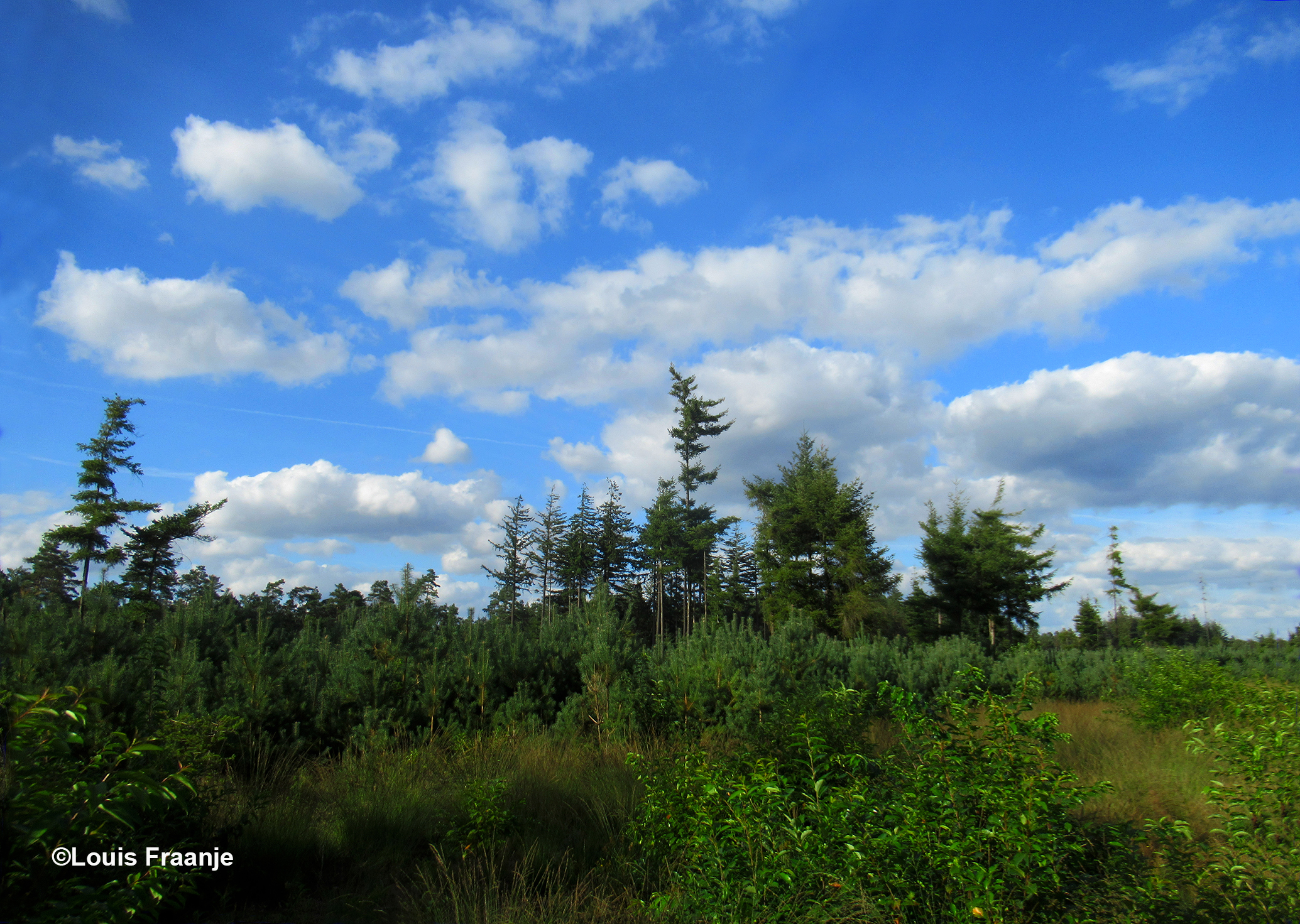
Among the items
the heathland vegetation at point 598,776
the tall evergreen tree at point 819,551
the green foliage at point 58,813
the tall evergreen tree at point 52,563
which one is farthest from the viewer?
the tall evergreen tree at point 819,551

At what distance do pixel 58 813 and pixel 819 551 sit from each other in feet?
108

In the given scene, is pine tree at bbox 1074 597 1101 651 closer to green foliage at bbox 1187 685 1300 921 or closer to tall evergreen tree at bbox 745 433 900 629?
tall evergreen tree at bbox 745 433 900 629

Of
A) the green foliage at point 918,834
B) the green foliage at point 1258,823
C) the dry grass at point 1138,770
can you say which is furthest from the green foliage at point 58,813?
the dry grass at point 1138,770

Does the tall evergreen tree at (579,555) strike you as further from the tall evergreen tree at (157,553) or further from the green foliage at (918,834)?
the green foliage at (918,834)

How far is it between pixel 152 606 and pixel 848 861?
23561 mm

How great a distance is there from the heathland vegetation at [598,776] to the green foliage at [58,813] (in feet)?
0.06

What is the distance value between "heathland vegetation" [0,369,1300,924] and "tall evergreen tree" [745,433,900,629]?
14.6m

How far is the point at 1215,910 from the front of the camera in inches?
142

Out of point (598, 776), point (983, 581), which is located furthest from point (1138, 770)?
point (983, 581)

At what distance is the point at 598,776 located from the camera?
698 cm

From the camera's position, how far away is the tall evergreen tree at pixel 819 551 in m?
31.7

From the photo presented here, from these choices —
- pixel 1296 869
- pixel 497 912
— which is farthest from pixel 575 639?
pixel 1296 869

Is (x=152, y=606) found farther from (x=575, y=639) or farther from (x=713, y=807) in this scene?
(x=713, y=807)

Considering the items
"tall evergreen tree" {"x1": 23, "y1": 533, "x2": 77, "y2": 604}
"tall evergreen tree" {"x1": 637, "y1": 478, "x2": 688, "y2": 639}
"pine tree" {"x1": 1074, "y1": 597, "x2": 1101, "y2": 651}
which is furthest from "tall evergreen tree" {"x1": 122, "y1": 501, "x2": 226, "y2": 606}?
"pine tree" {"x1": 1074, "y1": 597, "x2": 1101, "y2": 651}
